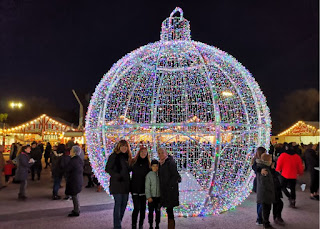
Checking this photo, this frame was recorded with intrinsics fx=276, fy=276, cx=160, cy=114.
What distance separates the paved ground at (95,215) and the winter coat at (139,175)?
0.87 meters

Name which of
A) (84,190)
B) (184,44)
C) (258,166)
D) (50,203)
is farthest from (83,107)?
(258,166)

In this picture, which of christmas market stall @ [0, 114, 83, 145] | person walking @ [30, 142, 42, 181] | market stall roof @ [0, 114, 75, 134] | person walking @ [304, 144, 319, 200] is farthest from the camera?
market stall roof @ [0, 114, 75, 134]

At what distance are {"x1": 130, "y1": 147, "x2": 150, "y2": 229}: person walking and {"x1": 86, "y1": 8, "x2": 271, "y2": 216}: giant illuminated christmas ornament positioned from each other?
88 centimetres

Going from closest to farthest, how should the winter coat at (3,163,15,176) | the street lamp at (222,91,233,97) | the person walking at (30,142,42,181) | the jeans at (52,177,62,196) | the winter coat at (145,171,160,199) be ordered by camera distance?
1. the winter coat at (145,171,160,199)
2. the street lamp at (222,91,233,97)
3. the jeans at (52,177,62,196)
4. the winter coat at (3,163,15,176)
5. the person walking at (30,142,42,181)

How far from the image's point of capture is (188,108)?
20.6 ft

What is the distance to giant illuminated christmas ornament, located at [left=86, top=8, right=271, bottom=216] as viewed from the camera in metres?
5.35

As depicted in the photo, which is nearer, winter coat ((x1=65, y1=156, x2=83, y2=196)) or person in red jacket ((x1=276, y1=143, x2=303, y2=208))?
winter coat ((x1=65, y1=156, x2=83, y2=196))

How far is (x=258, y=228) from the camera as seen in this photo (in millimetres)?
4602

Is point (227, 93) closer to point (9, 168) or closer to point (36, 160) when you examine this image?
point (9, 168)

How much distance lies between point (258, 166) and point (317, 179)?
134 inches

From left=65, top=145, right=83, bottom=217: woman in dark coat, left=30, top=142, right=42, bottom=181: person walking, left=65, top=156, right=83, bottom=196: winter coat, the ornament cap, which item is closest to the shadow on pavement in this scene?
left=65, top=145, right=83, bottom=217: woman in dark coat

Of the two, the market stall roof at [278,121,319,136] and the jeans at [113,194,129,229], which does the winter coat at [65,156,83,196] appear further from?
the market stall roof at [278,121,319,136]

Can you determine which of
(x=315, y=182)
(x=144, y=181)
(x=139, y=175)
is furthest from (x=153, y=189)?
(x=315, y=182)

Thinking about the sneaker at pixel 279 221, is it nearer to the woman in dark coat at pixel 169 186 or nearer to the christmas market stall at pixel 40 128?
the woman in dark coat at pixel 169 186
